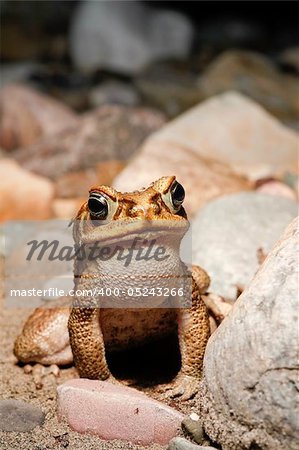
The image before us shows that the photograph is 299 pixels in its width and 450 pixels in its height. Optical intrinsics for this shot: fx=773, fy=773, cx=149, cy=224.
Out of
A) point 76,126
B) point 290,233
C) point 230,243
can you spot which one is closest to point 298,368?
point 290,233

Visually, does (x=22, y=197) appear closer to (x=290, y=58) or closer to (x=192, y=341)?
(x=192, y=341)

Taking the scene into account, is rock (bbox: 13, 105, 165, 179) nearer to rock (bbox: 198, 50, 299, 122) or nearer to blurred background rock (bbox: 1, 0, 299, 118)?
blurred background rock (bbox: 1, 0, 299, 118)

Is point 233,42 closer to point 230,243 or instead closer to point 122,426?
point 230,243

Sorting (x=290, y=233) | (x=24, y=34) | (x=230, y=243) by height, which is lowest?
(x=24, y=34)

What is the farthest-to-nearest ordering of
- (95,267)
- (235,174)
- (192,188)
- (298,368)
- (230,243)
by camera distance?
(235,174) < (192,188) < (230,243) < (95,267) < (298,368)

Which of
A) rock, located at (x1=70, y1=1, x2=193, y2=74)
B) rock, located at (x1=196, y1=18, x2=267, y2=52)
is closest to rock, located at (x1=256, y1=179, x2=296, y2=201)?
rock, located at (x1=70, y1=1, x2=193, y2=74)

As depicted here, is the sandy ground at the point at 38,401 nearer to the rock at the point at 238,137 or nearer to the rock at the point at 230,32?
the rock at the point at 238,137

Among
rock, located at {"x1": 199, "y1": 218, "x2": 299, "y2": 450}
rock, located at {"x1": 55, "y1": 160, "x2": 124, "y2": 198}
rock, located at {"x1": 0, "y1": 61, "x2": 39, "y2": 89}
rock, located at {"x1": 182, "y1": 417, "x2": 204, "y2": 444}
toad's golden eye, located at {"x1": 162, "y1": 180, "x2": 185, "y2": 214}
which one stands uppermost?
toad's golden eye, located at {"x1": 162, "y1": 180, "x2": 185, "y2": 214}
